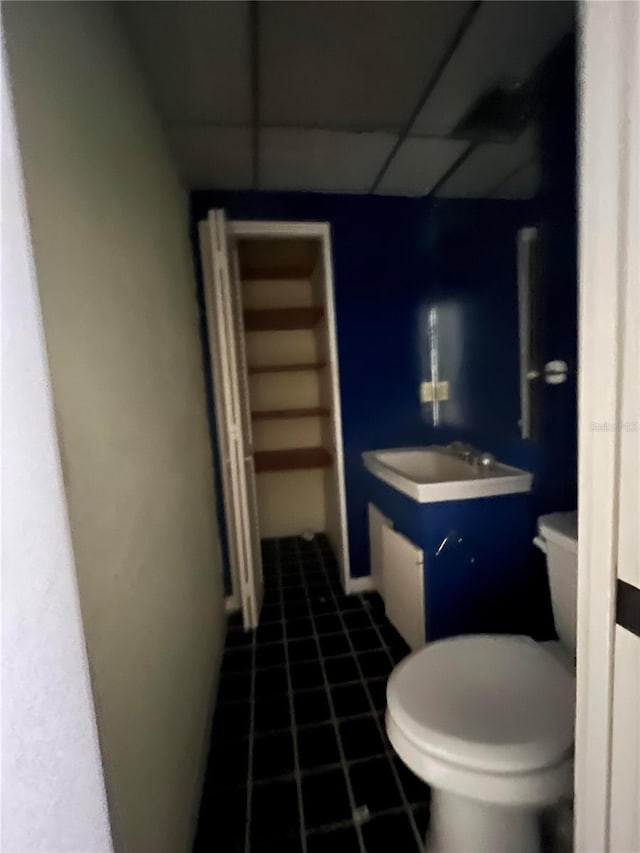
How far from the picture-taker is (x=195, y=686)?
1.42m

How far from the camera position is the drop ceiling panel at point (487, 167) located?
166cm

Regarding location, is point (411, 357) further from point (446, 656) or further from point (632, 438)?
point (632, 438)

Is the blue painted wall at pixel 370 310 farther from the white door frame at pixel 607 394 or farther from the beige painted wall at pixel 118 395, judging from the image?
the white door frame at pixel 607 394

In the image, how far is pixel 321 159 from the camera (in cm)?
199

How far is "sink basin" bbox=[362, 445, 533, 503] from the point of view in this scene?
169cm

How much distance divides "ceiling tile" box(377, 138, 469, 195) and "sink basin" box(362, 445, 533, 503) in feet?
4.66

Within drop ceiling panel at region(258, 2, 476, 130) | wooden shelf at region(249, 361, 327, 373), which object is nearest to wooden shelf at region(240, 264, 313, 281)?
wooden shelf at region(249, 361, 327, 373)

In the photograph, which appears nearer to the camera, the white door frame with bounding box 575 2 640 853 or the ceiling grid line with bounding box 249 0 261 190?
the white door frame with bounding box 575 2 640 853

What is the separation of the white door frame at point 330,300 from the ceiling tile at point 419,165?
1.36ft

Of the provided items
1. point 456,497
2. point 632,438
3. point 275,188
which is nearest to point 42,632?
point 632,438

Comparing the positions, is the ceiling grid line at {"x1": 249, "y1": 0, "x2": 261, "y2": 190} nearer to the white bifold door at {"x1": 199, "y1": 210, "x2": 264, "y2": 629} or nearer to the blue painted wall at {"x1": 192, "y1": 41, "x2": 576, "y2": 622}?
the white bifold door at {"x1": 199, "y1": 210, "x2": 264, "y2": 629}

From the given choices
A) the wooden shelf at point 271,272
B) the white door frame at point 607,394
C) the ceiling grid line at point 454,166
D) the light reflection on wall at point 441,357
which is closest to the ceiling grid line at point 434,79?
the ceiling grid line at point 454,166

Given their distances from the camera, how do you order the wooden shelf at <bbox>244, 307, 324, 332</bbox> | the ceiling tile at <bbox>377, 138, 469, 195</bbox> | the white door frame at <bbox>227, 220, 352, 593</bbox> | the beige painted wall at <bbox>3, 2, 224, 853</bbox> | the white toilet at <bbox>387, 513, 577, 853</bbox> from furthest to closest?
the wooden shelf at <bbox>244, 307, 324, 332</bbox> → the white door frame at <bbox>227, 220, 352, 593</bbox> → the ceiling tile at <bbox>377, 138, 469, 195</bbox> → the white toilet at <bbox>387, 513, 577, 853</bbox> → the beige painted wall at <bbox>3, 2, 224, 853</bbox>

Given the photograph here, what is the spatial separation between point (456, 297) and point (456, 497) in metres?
1.12
